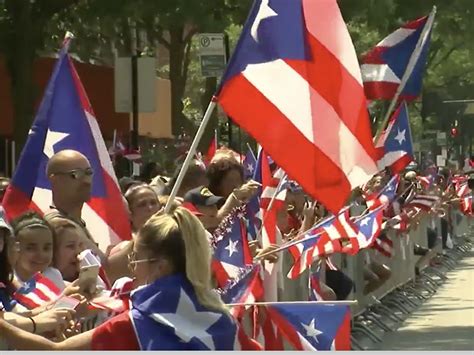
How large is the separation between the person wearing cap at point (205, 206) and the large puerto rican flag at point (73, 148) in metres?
1.14

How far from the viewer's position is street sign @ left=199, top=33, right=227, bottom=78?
2320cm

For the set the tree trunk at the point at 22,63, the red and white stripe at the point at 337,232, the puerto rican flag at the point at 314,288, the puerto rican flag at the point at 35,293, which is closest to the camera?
the puerto rican flag at the point at 35,293

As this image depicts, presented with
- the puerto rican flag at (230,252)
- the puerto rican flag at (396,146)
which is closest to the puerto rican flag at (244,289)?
the puerto rican flag at (230,252)

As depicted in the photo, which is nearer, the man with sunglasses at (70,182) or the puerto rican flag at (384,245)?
the man with sunglasses at (70,182)

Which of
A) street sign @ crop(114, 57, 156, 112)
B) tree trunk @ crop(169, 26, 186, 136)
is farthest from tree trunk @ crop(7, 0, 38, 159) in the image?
tree trunk @ crop(169, 26, 186, 136)

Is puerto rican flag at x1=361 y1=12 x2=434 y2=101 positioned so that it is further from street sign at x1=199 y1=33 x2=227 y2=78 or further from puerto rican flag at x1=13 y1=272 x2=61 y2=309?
puerto rican flag at x1=13 y1=272 x2=61 y2=309

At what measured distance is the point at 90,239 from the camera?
7.45 meters

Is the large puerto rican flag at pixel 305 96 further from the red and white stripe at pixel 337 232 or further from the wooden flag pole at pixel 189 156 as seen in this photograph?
the red and white stripe at pixel 337 232

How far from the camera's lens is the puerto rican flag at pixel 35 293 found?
6336 millimetres

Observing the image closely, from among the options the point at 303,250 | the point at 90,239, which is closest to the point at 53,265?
the point at 90,239

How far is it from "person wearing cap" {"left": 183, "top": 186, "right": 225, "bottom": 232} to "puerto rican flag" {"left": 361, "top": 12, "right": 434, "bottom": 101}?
20.9 feet

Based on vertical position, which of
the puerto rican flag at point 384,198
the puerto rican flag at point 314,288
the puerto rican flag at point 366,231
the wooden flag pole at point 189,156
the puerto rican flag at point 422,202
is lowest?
the puerto rican flag at point 422,202

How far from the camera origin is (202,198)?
384 inches

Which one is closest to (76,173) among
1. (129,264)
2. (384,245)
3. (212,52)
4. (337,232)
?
(129,264)
